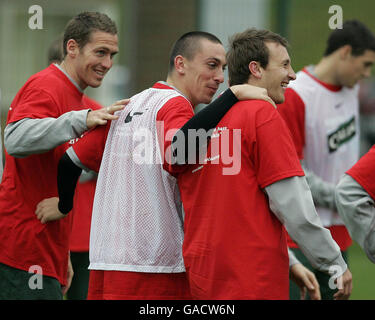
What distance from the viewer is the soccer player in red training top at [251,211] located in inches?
130

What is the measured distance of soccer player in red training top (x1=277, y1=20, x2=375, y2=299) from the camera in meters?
5.34

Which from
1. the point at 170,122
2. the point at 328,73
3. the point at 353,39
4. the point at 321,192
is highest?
the point at 353,39

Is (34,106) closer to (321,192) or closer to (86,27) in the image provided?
(86,27)

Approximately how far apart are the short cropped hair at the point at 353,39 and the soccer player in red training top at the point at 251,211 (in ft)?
8.23

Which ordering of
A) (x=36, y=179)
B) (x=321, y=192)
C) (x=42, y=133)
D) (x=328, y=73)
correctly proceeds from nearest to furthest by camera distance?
(x=42, y=133) < (x=36, y=179) < (x=321, y=192) < (x=328, y=73)

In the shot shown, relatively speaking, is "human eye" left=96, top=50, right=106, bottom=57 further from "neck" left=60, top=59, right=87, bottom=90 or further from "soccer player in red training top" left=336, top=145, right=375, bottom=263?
"soccer player in red training top" left=336, top=145, right=375, bottom=263

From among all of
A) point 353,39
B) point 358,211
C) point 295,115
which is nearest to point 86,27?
point 295,115

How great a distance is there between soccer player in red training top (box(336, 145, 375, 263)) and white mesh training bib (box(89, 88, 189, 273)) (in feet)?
3.10

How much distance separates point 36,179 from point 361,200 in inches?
71.3

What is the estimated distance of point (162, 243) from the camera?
143 inches

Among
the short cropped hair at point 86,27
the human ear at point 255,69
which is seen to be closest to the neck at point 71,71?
the short cropped hair at point 86,27

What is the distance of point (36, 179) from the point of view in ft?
14.0
